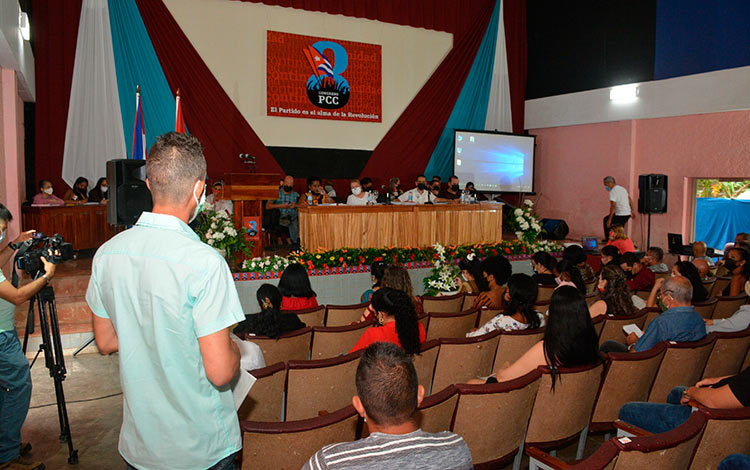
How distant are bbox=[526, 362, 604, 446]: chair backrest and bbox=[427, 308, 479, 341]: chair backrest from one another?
134cm

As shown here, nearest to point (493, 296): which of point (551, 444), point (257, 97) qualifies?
point (551, 444)

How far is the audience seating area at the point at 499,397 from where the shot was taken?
188 centimetres

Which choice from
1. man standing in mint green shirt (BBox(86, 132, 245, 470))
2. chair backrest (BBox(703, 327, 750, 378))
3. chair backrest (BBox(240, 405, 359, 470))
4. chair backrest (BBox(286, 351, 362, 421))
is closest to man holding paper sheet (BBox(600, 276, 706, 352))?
chair backrest (BBox(703, 327, 750, 378))

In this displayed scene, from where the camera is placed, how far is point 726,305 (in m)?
4.79

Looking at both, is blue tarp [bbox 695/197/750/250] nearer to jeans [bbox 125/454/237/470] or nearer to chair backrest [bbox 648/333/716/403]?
chair backrest [bbox 648/333/716/403]

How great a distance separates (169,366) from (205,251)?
12.9 inches

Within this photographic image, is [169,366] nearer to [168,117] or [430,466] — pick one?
[430,466]

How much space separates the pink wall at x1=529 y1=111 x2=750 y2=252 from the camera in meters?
9.39

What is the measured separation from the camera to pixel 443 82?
12180 mm

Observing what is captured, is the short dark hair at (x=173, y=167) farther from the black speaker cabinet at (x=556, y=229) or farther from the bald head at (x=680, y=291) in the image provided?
the black speaker cabinet at (x=556, y=229)

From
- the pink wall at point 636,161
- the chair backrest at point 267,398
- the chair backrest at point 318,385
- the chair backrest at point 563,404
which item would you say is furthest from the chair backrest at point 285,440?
the pink wall at point 636,161

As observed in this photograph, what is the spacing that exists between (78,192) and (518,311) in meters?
7.63

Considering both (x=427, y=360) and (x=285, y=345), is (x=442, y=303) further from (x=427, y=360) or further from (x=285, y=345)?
(x=285, y=345)

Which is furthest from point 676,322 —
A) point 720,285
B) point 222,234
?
point 222,234
